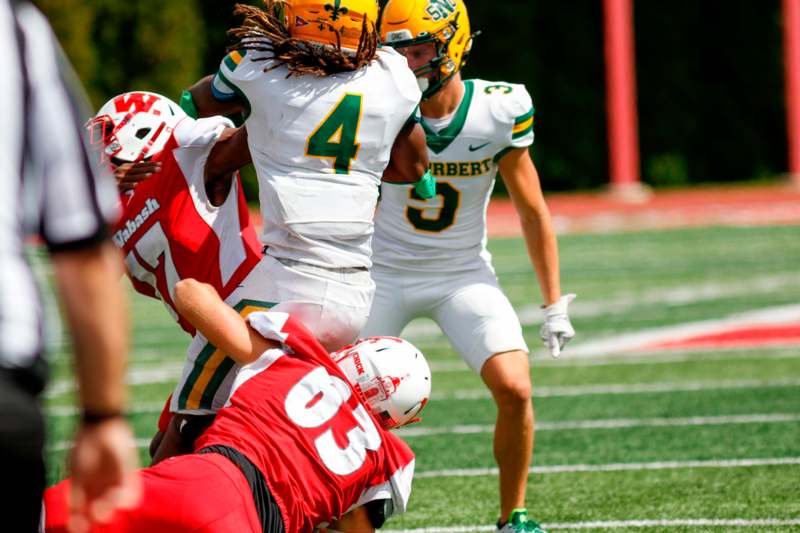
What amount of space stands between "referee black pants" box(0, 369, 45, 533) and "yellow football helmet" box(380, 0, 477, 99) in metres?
2.93

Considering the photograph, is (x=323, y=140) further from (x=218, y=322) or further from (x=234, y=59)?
(x=218, y=322)

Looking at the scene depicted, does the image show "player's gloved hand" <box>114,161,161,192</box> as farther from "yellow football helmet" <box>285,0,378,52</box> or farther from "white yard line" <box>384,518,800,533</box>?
"white yard line" <box>384,518,800,533</box>

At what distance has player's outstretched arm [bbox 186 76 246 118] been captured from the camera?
3.74 m

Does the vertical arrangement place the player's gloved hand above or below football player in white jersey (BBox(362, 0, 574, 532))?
above

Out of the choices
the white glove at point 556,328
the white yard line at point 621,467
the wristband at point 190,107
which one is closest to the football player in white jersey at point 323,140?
the wristband at point 190,107

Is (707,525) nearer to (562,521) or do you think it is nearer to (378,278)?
(562,521)

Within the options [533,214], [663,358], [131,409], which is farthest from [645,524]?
[663,358]

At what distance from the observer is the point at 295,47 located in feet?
11.7

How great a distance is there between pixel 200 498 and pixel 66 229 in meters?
1.01

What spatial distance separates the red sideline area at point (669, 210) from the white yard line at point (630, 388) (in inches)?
435

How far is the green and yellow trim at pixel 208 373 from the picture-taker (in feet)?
11.7

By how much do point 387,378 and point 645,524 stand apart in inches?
68.3

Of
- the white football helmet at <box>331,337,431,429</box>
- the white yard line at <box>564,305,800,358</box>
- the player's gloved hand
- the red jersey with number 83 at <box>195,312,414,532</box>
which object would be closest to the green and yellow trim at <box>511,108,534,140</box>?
the player's gloved hand

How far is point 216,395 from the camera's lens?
3637 millimetres
